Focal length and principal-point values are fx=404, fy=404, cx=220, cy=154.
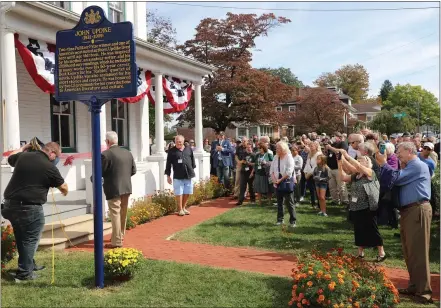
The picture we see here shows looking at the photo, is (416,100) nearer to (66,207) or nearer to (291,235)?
(291,235)

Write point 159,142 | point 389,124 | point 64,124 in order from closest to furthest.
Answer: point 64,124
point 159,142
point 389,124

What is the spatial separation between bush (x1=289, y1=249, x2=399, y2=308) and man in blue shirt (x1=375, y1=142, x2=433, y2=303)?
55cm

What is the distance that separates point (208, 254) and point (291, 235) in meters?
2.06

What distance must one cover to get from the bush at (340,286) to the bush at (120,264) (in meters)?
2.19

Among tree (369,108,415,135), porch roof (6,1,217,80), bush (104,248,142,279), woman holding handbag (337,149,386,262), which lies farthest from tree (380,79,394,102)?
bush (104,248,142,279)

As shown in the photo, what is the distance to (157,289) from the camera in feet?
17.3

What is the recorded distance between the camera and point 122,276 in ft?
18.1

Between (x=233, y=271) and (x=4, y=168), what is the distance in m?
4.62

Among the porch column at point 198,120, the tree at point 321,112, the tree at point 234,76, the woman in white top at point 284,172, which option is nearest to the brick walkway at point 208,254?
the woman in white top at point 284,172

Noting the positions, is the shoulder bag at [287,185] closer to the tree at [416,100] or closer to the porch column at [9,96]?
the porch column at [9,96]

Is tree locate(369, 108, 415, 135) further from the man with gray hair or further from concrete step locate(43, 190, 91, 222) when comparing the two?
the man with gray hair

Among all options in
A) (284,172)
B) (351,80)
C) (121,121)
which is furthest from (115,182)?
(351,80)

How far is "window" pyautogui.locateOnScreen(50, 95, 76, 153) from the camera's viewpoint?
11.1m

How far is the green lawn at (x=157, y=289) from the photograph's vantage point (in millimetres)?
4863
